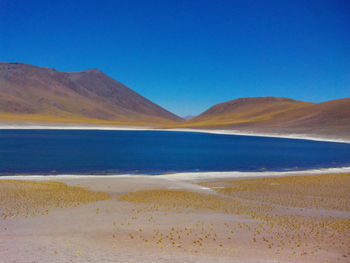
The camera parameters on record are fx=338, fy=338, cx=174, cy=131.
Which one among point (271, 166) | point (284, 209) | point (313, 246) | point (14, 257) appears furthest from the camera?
point (271, 166)

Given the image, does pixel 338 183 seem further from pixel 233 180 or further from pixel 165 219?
pixel 165 219

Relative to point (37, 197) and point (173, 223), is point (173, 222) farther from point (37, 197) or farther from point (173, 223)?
point (37, 197)

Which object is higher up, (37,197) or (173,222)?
(37,197)

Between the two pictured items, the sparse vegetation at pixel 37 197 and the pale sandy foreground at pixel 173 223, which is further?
the sparse vegetation at pixel 37 197

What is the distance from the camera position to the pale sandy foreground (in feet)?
33.1

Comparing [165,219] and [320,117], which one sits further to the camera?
[320,117]

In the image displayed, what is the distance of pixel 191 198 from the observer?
19000 millimetres

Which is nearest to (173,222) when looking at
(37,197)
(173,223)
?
(173,223)

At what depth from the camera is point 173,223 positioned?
45.2ft

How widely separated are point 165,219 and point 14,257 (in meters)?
6.55

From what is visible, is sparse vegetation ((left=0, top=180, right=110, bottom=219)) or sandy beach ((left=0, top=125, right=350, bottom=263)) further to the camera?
sparse vegetation ((left=0, top=180, right=110, bottom=219))

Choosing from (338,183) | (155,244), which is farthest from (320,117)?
(155,244)

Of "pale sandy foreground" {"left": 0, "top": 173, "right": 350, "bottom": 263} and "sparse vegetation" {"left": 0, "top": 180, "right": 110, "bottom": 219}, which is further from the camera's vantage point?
"sparse vegetation" {"left": 0, "top": 180, "right": 110, "bottom": 219}

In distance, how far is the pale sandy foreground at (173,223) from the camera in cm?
1009
